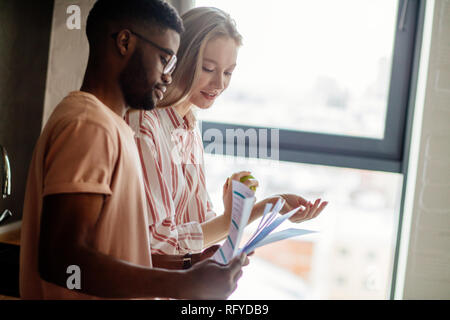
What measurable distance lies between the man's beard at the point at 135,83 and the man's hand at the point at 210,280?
25 cm

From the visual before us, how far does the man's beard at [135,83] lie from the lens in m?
0.54

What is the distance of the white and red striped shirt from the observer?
2.28 feet

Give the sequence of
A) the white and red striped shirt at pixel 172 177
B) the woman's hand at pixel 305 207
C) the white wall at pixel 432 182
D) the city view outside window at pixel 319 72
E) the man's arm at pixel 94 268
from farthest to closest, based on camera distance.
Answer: the city view outside window at pixel 319 72, the white wall at pixel 432 182, the woman's hand at pixel 305 207, the white and red striped shirt at pixel 172 177, the man's arm at pixel 94 268

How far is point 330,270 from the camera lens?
2.00m

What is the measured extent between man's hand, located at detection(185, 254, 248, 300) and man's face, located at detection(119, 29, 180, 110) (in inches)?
9.8

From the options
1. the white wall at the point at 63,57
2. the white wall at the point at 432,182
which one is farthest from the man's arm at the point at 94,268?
the white wall at the point at 432,182

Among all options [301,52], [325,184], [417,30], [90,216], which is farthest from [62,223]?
[417,30]

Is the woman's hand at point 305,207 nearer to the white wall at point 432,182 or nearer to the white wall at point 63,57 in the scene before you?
the white wall at point 63,57

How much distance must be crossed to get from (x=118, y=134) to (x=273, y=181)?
3.74 feet

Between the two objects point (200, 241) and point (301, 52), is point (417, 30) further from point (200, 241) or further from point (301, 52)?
point (200, 241)

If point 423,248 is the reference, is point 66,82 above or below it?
above

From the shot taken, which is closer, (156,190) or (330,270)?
(156,190)

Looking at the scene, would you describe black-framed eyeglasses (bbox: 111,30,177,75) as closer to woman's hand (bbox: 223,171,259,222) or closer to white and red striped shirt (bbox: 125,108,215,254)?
white and red striped shirt (bbox: 125,108,215,254)

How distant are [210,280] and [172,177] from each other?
31 centimetres
